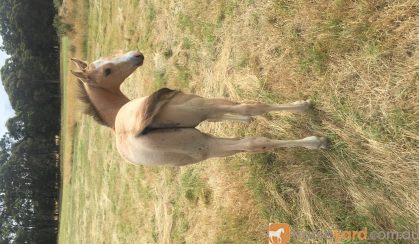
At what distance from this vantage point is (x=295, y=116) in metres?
4.21

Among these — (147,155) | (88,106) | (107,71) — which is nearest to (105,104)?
(88,106)

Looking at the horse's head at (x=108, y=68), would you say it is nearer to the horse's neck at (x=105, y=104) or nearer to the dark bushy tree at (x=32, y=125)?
the horse's neck at (x=105, y=104)

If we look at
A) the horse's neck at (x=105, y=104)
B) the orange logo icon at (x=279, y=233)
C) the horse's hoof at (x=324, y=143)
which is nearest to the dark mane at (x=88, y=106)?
the horse's neck at (x=105, y=104)

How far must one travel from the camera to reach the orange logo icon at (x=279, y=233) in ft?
13.9

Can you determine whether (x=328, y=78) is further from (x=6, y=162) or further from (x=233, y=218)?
(x=6, y=162)

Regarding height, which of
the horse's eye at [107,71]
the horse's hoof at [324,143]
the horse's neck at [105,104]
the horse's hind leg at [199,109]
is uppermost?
the horse's eye at [107,71]

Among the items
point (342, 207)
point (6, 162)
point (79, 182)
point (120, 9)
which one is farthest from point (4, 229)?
point (342, 207)

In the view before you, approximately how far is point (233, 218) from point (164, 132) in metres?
2.00

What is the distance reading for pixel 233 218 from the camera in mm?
4969

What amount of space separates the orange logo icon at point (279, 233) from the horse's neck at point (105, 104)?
7.02 ft

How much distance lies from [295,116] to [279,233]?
4.20 feet

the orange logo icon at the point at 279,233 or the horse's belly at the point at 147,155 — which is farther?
the orange logo icon at the point at 279,233

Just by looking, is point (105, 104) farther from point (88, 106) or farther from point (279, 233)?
point (279, 233)

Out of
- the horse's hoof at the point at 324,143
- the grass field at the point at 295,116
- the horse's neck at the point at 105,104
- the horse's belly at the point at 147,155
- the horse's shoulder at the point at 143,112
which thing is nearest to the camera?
the grass field at the point at 295,116
